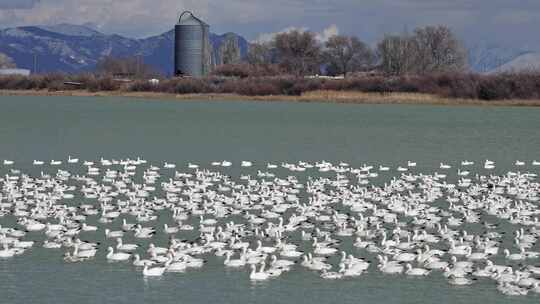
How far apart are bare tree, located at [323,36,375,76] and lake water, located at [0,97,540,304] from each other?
59365 millimetres

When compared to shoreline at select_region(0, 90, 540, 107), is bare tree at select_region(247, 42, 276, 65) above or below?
above

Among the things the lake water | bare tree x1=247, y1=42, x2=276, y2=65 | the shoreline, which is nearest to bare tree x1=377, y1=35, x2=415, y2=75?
bare tree x1=247, y1=42, x2=276, y2=65

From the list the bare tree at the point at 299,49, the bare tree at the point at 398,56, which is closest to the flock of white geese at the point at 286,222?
the bare tree at the point at 398,56

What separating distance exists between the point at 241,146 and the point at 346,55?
118271mm

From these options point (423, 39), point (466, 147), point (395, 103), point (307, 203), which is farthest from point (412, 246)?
point (423, 39)

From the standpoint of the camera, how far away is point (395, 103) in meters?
101

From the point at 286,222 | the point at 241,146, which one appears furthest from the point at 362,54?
the point at 286,222

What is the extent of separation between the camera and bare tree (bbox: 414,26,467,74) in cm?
14462

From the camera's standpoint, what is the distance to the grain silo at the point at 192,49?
151m

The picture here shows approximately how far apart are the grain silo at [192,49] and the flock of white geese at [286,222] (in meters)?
113

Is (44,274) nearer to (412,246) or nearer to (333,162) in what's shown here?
(412,246)

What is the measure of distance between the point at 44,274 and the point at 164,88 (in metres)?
96.3

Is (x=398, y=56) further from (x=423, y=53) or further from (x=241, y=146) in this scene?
(x=241, y=146)

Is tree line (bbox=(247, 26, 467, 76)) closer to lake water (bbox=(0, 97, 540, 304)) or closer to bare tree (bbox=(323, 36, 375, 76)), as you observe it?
bare tree (bbox=(323, 36, 375, 76))
